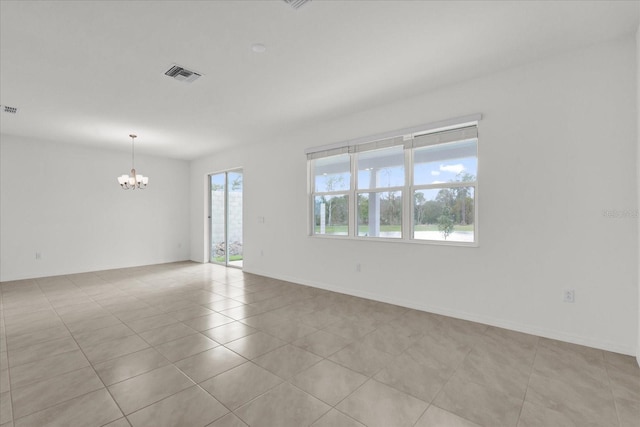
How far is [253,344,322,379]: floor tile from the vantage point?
2264 mm

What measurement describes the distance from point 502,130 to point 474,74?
0.67 meters

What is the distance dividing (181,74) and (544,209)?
3.92 metres

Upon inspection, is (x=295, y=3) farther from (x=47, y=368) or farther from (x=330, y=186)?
(x=47, y=368)

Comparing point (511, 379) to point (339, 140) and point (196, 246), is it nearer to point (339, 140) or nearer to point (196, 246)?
point (339, 140)

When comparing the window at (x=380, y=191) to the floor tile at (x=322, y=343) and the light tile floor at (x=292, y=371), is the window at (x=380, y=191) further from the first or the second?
the floor tile at (x=322, y=343)

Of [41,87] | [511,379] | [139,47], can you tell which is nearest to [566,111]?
[511,379]

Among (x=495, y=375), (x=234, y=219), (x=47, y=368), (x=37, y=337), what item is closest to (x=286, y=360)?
(x=495, y=375)

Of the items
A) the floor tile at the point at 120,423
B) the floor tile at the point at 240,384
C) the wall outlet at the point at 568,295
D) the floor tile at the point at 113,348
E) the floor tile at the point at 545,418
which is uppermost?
the wall outlet at the point at 568,295

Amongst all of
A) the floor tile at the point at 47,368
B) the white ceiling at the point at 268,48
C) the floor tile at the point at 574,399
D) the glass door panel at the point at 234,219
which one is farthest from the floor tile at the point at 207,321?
the glass door panel at the point at 234,219

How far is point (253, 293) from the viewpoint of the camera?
4.50m

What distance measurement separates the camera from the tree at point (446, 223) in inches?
140

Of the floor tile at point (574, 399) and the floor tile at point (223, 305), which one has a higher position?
the floor tile at point (574, 399)

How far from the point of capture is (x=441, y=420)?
5.63 feet

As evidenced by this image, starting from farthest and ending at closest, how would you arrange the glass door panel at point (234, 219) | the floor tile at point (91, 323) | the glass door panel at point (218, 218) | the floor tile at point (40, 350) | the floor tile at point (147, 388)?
the glass door panel at point (218, 218)
the glass door panel at point (234, 219)
the floor tile at point (91, 323)
the floor tile at point (40, 350)
the floor tile at point (147, 388)
